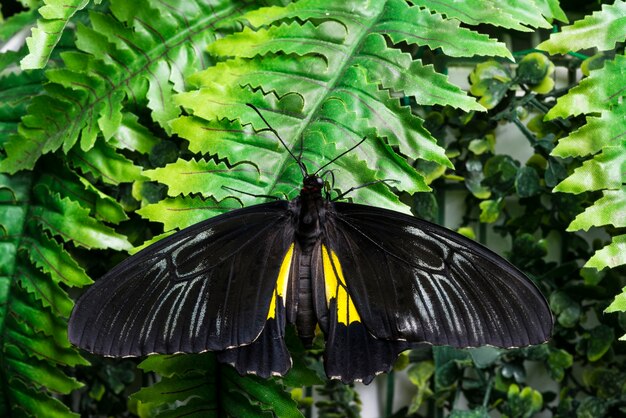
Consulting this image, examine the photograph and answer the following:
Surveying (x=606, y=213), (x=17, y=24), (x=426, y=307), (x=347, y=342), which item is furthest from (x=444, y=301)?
(x=17, y=24)

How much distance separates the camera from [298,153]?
0.98 metres

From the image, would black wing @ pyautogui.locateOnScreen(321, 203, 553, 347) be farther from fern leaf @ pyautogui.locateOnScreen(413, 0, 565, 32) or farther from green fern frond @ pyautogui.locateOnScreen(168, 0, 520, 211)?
fern leaf @ pyautogui.locateOnScreen(413, 0, 565, 32)

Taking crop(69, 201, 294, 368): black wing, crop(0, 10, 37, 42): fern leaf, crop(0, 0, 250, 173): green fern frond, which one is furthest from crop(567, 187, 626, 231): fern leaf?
crop(0, 10, 37, 42): fern leaf

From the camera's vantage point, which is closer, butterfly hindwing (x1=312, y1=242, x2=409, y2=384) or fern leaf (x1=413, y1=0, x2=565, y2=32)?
butterfly hindwing (x1=312, y1=242, x2=409, y2=384)

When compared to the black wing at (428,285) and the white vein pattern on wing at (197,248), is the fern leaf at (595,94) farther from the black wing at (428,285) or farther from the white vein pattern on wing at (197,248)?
the white vein pattern on wing at (197,248)

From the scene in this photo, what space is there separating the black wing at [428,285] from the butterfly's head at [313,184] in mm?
39

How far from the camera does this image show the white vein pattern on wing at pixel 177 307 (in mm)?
852

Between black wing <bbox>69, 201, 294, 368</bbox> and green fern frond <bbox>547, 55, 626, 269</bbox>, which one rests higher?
green fern frond <bbox>547, 55, 626, 269</bbox>

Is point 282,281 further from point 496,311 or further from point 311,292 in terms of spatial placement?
point 496,311

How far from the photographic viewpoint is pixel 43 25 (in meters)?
0.88

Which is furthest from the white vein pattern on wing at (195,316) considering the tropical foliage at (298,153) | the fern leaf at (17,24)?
the fern leaf at (17,24)

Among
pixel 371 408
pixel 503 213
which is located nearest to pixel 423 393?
pixel 371 408

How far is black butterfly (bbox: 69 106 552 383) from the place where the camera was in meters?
0.84

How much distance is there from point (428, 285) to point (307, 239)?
6.4 inches
